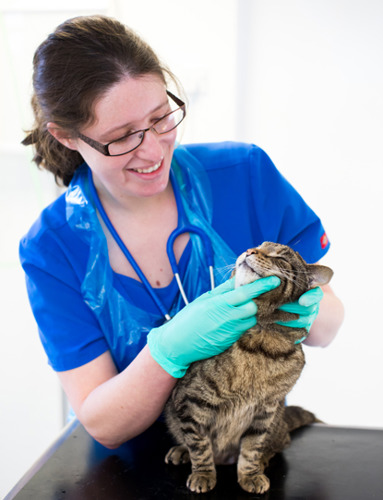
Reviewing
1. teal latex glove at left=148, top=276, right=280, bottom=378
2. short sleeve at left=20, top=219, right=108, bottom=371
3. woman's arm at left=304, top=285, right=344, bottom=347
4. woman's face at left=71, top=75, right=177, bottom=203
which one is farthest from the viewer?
woman's arm at left=304, top=285, right=344, bottom=347

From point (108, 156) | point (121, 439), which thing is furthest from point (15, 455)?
point (108, 156)

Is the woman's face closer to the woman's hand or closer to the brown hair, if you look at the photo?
the brown hair

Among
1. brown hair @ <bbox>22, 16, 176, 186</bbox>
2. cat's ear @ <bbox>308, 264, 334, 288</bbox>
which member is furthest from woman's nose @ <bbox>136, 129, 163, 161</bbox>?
cat's ear @ <bbox>308, 264, 334, 288</bbox>

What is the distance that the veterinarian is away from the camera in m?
1.07

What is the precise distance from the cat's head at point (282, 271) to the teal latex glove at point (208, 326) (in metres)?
0.02

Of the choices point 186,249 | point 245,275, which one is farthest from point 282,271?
point 186,249

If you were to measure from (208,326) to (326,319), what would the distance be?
45cm

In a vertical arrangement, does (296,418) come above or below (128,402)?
below

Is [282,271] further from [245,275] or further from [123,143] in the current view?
[123,143]

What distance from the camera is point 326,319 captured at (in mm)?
1301

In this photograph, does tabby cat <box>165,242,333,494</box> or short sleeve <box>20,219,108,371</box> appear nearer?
tabby cat <box>165,242,333,494</box>

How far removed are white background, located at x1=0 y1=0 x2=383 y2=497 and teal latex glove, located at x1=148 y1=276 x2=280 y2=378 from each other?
47.5 inches

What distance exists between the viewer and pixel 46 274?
1.22 meters

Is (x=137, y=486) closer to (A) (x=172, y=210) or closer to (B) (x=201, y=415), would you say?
(B) (x=201, y=415)
